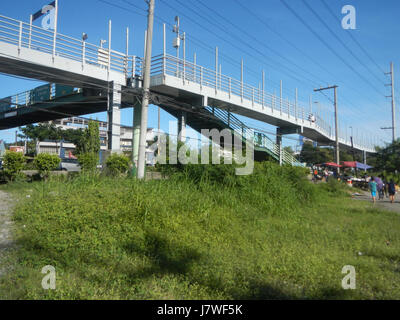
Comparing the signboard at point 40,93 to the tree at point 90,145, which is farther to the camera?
the signboard at point 40,93

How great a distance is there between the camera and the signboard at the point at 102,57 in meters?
13.8

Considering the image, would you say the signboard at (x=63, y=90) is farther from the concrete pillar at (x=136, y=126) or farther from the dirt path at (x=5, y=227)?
the dirt path at (x=5, y=227)

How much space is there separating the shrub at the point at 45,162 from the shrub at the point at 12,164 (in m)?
0.57

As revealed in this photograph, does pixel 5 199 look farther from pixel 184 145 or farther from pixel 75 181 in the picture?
pixel 184 145

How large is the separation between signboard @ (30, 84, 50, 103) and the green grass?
13.2m

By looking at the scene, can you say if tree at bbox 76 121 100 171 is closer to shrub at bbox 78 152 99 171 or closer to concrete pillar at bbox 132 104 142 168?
shrub at bbox 78 152 99 171

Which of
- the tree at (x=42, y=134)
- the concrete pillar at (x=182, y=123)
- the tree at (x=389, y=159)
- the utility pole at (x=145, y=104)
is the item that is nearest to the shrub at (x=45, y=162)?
the utility pole at (x=145, y=104)

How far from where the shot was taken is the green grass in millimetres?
3566

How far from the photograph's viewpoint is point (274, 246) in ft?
17.3

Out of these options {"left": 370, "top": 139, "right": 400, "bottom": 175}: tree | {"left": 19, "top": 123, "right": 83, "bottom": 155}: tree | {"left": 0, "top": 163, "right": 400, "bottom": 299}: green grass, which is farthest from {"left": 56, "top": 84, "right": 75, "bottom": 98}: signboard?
{"left": 370, "top": 139, "right": 400, "bottom": 175}: tree

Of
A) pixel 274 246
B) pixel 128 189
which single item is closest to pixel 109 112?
pixel 128 189

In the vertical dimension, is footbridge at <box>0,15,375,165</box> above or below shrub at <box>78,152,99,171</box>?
above

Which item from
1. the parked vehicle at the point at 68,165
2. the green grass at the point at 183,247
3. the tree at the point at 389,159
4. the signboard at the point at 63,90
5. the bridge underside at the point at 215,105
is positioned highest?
the signboard at the point at 63,90

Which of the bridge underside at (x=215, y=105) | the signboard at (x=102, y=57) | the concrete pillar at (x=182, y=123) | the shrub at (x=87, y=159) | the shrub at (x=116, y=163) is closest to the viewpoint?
the shrub at (x=87, y=159)
